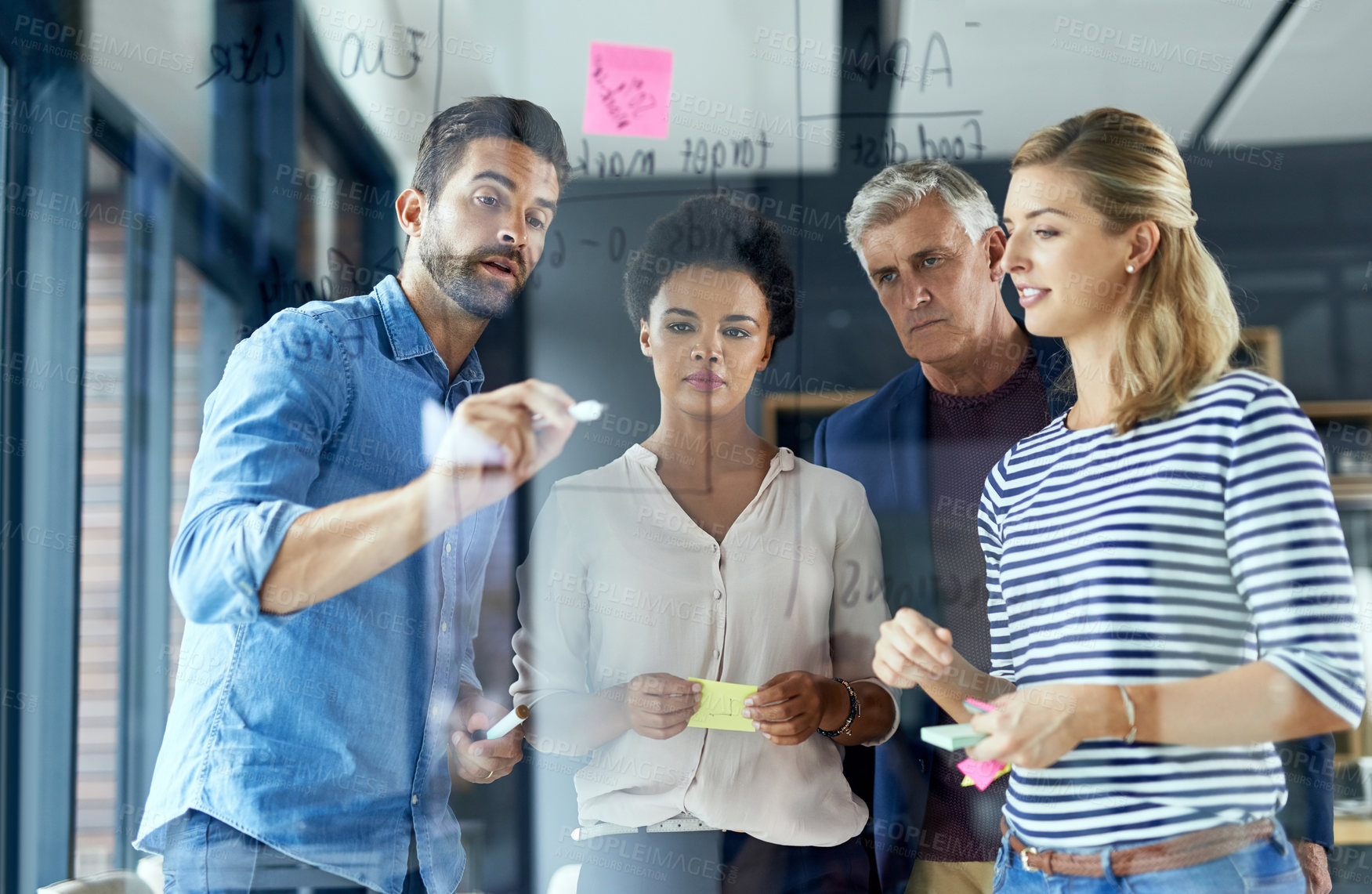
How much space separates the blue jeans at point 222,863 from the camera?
3.75 feet

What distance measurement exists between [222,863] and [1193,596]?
111 centimetres

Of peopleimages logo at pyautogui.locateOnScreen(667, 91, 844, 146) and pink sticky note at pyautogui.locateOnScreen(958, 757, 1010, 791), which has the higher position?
peopleimages logo at pyautogui.locateOnScreen(667, 91, 844, 146)

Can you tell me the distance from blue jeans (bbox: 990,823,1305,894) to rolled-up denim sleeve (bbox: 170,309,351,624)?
2.87 feet

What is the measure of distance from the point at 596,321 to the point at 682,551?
308 mm

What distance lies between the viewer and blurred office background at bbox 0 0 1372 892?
3.93 ft

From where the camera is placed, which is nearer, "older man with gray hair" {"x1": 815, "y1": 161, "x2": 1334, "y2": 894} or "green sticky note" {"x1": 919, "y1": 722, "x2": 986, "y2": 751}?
"green sticky note" {"x1": 919, "y1": 722, "x2": 986, "y2": 751}

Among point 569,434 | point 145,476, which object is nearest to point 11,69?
point 145,476

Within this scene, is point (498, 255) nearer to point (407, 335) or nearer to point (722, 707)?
point (407, 335)

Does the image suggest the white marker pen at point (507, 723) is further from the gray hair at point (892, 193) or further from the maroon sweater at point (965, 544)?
the gray hair at point (892, 193)

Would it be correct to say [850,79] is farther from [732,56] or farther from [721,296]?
[721,296]

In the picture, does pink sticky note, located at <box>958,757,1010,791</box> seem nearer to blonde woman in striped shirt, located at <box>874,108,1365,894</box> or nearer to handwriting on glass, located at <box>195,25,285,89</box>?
blonde woman in striped shirt, located at <box>874,108,1365,894</box>

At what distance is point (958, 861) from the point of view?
118cm

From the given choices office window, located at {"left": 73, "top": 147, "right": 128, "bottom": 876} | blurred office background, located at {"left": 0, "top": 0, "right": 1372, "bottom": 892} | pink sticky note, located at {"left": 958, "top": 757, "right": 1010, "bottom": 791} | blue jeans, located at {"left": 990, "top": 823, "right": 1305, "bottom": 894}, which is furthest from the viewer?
office window, located at {"left": 73, "top": 147, "right": 128, "bottom": 876}

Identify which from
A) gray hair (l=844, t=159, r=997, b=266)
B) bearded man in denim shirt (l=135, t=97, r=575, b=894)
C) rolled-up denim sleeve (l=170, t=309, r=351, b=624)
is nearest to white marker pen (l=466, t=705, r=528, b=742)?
bearded man in denim shirt (l=135, t=97, r=575, b=894)
